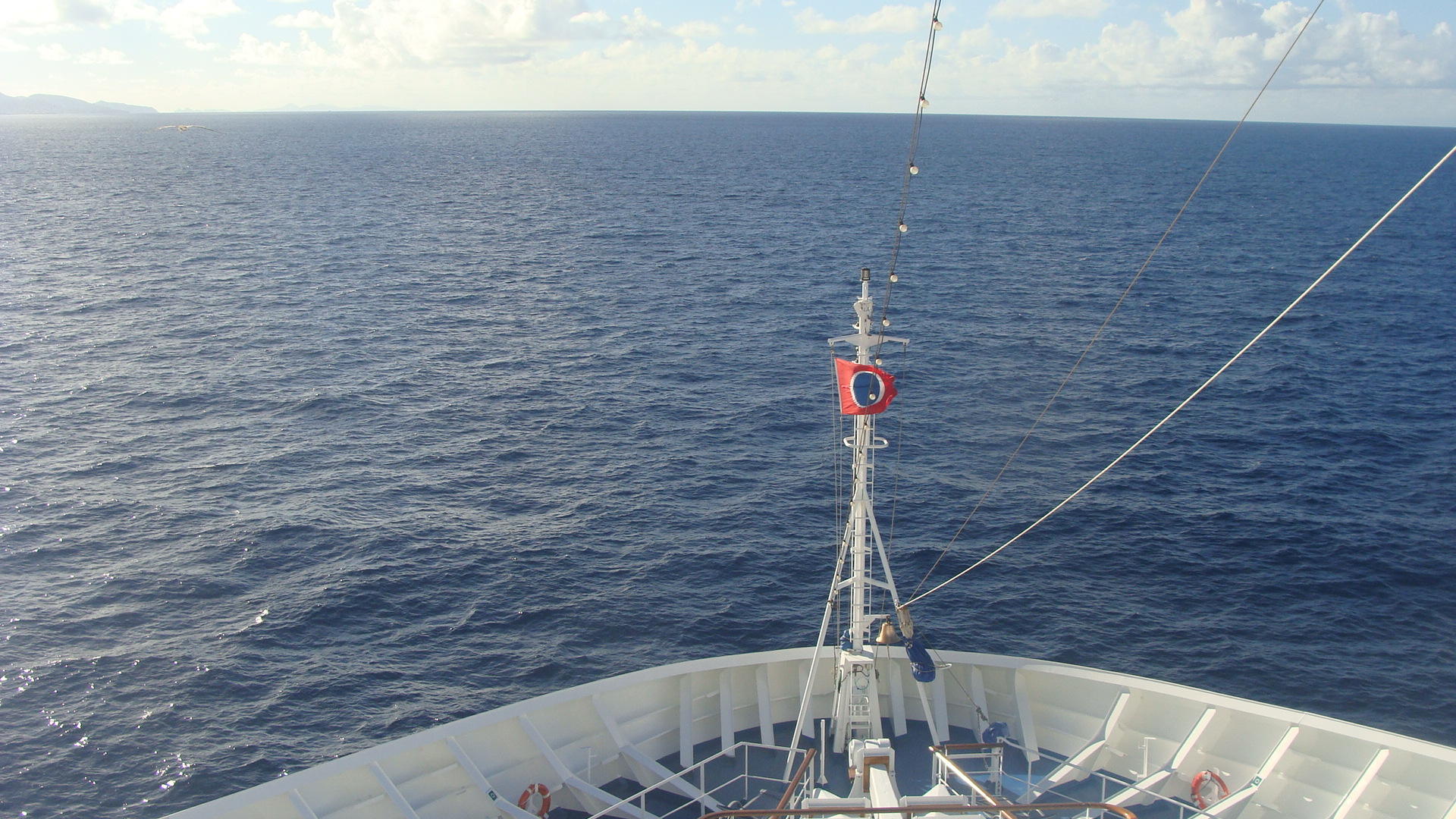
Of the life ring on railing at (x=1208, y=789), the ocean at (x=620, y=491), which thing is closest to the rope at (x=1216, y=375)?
the ocean at (x=620, y=491)

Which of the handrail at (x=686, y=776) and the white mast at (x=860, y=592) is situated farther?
the white mast at (x=860, y=592)

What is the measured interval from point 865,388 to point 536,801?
13149 millimetres

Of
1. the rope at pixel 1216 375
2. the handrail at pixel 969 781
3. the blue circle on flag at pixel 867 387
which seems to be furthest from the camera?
the blue circle on flag at pixel 867 387

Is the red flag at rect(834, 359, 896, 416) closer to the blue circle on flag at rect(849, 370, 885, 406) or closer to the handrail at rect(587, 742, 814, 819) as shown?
the blue circle on flag at rect(849, 370, 885, 406)

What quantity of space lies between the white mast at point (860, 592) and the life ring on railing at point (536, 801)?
7527 mm

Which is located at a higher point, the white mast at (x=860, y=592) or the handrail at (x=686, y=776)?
the white mast at (x=860, y=592)

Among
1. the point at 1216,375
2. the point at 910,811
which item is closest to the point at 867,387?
the point at 910,811

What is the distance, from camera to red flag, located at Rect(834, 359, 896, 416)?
22.4 meters

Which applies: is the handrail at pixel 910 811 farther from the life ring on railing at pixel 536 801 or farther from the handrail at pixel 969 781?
the life ring on railing at pixel 536 801

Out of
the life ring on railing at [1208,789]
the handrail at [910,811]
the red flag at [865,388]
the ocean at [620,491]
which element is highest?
the red flag at [865,388]

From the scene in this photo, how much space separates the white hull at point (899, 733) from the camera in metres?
23.2

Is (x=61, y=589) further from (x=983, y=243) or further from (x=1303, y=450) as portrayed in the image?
(x=983, y=243)

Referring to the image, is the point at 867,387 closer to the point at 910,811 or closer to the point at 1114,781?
the point at 910,811

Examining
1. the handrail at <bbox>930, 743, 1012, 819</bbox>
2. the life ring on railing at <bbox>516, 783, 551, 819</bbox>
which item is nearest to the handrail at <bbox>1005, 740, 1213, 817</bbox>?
the handrail at <bbox>930, 743, 1012, 819</bbox>
